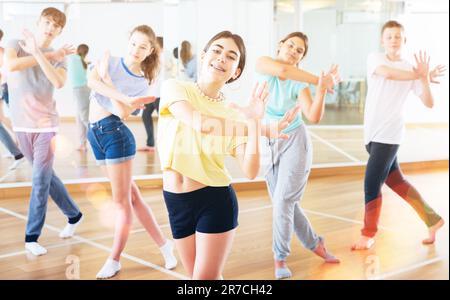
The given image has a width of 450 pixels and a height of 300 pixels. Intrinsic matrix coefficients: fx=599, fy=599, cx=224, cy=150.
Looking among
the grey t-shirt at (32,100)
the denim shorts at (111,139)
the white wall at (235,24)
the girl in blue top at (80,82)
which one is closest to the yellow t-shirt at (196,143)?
the denim shorts at (111,139)

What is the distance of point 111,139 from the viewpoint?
193 cm

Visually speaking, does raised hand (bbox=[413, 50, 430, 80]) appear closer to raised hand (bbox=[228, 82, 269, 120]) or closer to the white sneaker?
raised hand (bbox=[228, 82, 269, 120])

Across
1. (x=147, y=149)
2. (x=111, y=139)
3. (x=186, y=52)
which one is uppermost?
(x=186, y=52)

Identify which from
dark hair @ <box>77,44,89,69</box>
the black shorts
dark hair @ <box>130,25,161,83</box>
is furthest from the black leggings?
dark hair @ <box>77,44,89,69</box>

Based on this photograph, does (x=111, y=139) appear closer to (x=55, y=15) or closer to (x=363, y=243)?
(x=55, y=15)

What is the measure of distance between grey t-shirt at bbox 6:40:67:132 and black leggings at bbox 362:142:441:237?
1.22m

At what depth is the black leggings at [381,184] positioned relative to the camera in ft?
7.65

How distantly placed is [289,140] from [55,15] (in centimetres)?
87

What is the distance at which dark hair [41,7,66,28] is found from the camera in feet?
6.33

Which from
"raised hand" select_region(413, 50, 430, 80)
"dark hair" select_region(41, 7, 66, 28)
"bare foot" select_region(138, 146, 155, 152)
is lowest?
"bare foot" select_region(138, 146, 155, 152)

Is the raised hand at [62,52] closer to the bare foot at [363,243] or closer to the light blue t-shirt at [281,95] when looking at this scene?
the light blue t-shirt at [281,95]

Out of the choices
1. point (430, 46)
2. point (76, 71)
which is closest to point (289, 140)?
point (76, 71)
